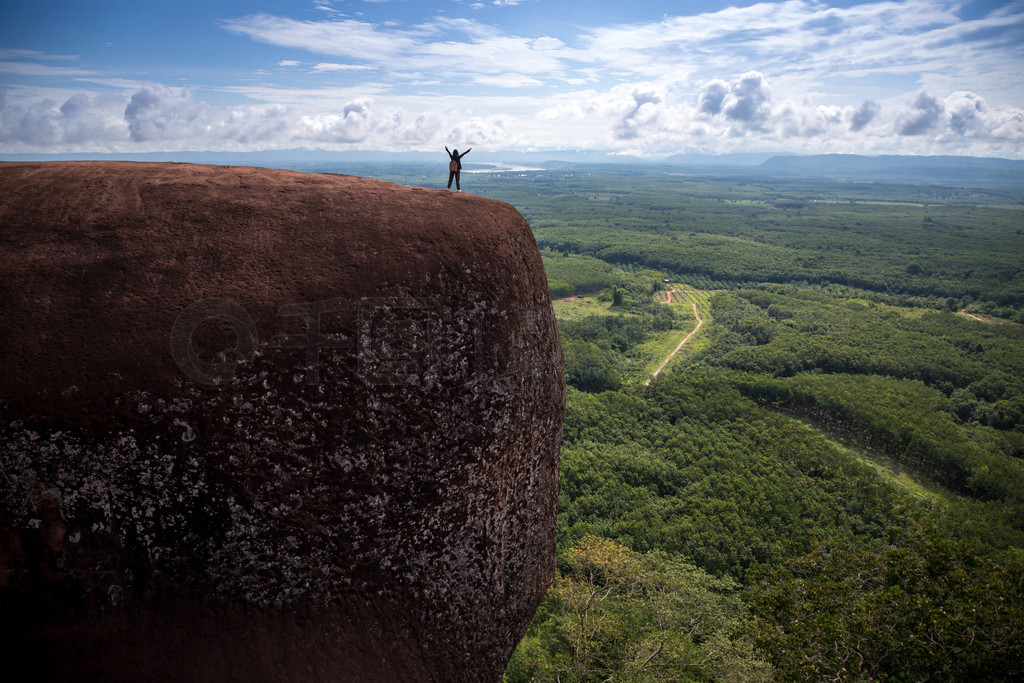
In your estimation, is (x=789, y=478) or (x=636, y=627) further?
(x=789, y=478)

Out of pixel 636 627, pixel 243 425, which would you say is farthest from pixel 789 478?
pixel 243 425

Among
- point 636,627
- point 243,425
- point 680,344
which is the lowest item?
point 680,344

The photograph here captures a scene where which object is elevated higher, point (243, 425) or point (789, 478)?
point (243, 425)

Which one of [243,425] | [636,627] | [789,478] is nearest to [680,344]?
[789,478]

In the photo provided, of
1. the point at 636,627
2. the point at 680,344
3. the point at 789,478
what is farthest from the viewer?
the point at 680,344

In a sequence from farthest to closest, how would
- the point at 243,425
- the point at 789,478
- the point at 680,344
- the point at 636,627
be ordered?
the point at 680,344
the point at 789,478
the point at 636,627
the point at 243,425

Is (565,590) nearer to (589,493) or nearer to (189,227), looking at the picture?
(589,493)

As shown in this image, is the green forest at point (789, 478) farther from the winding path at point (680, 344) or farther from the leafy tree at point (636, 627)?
the winding path at point (680, 344)

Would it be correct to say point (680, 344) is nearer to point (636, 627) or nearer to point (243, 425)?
point (636, 627)

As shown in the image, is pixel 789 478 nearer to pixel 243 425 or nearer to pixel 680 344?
pixel 680 344
